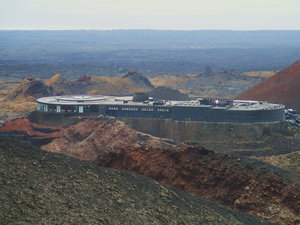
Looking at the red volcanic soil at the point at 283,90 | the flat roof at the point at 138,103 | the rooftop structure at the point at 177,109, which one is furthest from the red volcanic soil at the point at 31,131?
the red volcanic soil at the point at 283,90

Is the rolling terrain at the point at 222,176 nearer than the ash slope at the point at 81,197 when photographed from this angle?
No

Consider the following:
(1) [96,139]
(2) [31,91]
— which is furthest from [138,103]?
(2) [31,91]

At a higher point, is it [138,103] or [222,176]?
[222,176]

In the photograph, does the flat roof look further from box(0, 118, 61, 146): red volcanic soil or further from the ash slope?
the ash slope

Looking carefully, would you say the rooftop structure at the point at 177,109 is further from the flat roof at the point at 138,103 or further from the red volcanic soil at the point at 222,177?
the red volcanic soil at the point at 222,177

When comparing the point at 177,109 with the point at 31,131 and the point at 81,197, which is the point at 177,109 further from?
the point at 81,197

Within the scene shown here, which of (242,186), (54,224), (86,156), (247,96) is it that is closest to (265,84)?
(247,96)
